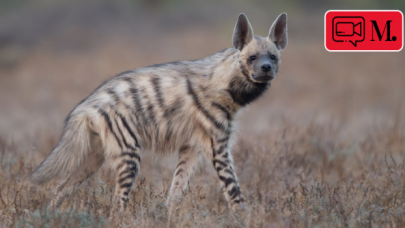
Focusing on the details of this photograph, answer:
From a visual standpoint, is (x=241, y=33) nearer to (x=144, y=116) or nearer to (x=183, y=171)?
(x=144, y=116)

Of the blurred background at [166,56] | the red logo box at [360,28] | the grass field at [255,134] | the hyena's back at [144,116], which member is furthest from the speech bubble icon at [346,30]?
the hyena's back at [144,116]

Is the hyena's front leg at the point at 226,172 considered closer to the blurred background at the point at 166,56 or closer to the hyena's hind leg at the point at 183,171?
the hyena's hind leg at the point at 183,171

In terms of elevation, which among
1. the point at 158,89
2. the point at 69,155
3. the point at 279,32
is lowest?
the point at 69,155

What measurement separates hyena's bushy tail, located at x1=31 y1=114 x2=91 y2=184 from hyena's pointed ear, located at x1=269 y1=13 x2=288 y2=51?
150cm

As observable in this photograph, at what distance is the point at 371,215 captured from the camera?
126 inches

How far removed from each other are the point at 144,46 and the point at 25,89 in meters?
3.68

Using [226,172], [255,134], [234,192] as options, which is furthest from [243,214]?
[255,134]

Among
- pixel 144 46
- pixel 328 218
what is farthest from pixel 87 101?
pixel 144 46

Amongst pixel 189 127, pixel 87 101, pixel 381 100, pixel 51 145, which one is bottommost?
pixel 381 100

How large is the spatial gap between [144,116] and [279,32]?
119 cm

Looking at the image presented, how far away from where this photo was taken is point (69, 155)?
3.50m

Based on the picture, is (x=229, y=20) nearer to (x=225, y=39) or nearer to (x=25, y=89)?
(x=225, y=39)

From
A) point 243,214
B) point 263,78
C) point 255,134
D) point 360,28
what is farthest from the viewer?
point 360,28

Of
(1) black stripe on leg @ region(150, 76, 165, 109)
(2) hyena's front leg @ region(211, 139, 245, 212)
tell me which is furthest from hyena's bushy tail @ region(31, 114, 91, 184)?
(2) hyena's front leg @ region(211, 139, 245, 212)
